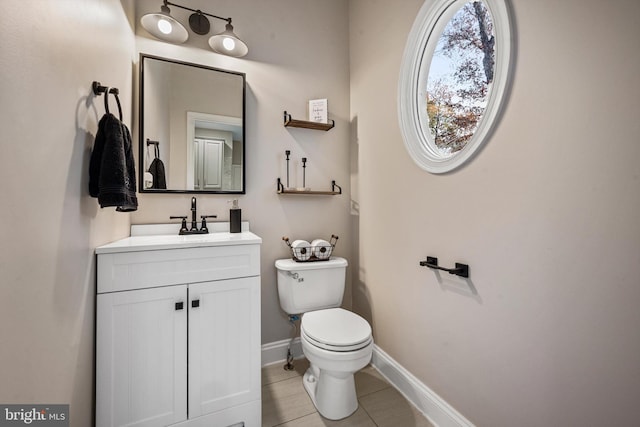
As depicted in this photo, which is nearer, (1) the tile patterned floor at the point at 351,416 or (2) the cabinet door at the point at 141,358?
(2) the cabinet door at the point at 141,358

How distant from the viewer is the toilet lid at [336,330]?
1.34 metres

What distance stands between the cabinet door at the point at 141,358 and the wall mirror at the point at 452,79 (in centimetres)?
154

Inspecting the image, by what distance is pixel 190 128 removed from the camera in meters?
1.76

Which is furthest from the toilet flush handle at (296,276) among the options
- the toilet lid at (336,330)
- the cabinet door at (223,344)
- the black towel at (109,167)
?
the black towel at (109,167)

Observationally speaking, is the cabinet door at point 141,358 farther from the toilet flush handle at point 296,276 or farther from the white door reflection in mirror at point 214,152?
the white door reflection in mirror at point 214,152

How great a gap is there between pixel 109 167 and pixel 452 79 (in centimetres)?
175

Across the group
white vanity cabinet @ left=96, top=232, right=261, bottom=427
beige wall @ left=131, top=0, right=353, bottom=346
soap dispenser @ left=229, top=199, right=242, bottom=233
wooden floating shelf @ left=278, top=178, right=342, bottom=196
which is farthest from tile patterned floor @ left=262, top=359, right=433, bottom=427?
wooden floating shelf @ left=278, top=178, right=342, bottom=196

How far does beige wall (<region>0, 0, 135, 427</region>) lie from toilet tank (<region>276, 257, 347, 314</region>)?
1016 millimetres

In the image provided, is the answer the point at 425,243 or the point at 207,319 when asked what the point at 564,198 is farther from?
the point at 207,319

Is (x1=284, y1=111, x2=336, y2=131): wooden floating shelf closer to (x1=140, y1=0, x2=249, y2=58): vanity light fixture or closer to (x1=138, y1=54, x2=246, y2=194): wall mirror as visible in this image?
(x1=138, y1=54, x2=246, y2=194): wall mirror

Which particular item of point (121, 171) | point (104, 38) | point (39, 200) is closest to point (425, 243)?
point (121, 171)

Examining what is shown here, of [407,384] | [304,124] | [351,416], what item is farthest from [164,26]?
[407,384]

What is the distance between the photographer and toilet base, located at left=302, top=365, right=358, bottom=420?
4.75ft

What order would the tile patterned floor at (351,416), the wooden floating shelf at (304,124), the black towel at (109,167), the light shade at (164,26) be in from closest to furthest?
the black towel at (109,167) → the tile patterned floor at (351,416) → the light shade at (164,26) → the wooden floating shelf at (304,124)
